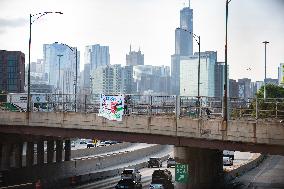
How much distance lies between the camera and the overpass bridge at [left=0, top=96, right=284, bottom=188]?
92.9ft

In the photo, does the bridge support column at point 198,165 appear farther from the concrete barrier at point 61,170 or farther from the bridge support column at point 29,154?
the bridge support column at point 29,154

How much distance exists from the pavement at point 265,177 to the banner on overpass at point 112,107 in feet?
65.5

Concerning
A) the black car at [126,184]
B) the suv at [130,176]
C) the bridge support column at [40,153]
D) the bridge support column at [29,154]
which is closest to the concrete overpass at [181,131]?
the black car at [126,184]

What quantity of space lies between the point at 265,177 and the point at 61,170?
26.7 metres

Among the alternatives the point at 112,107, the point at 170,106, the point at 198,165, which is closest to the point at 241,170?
the point at 198,165

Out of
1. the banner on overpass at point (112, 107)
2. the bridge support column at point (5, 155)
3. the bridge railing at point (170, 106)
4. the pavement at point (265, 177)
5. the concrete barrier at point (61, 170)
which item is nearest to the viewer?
the bridge railing at point (170, 106)

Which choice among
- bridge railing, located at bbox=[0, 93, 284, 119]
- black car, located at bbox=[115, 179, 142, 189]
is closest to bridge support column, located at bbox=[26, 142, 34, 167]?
bridge railing, located at bbox=[0, 93, 284, 119]

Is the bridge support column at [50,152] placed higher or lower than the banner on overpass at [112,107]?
lower

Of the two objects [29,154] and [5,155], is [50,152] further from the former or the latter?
[5,155]

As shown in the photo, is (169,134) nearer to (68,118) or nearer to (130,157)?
(68,118)

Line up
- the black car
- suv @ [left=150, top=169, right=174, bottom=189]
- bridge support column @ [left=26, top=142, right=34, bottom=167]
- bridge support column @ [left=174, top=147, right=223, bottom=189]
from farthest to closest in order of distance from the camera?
1. bridge support column @ [left=26, top=142, right=34, bottom=167]
2. suv @ [left=150, top=169, right=174, bottom=189]
3. the black car
4. bridge support column @ [left=174, top=147, right=223, bottom=189]

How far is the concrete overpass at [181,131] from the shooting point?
28.2m

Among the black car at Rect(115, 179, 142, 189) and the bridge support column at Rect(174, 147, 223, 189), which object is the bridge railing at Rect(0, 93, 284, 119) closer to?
the bridge support column at Rect(174, 147, 223, 189)

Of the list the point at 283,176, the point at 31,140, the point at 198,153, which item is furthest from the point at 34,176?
the point at 283,176
